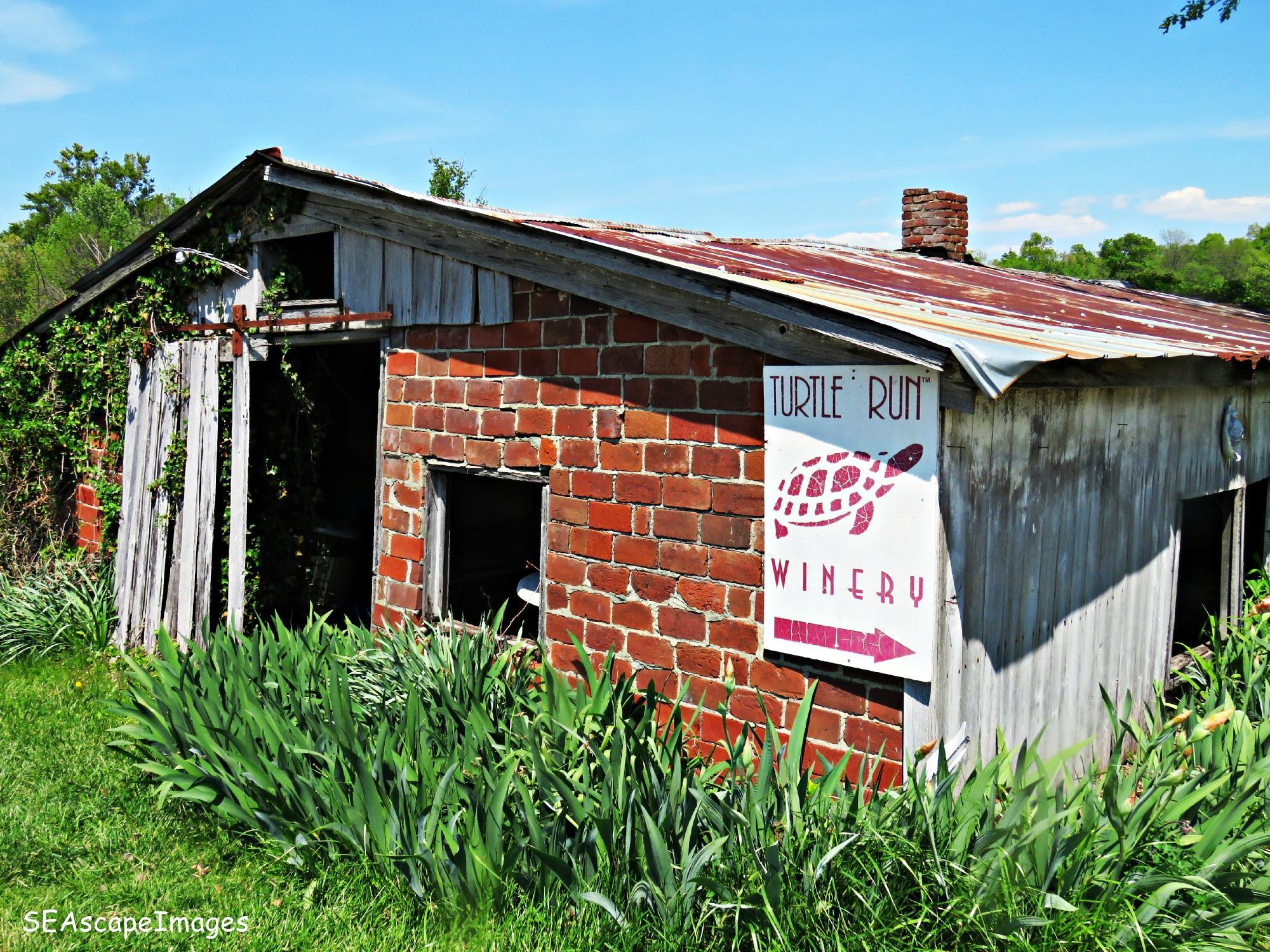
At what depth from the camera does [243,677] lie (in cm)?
500

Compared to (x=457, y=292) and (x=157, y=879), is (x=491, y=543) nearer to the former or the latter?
(x=457, y=292)

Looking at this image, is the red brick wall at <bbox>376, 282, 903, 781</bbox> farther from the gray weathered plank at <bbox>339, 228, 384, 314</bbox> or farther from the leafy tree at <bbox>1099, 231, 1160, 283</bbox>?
the leafy tree at <bbox>1099, 231, 1160, 283</bbox>

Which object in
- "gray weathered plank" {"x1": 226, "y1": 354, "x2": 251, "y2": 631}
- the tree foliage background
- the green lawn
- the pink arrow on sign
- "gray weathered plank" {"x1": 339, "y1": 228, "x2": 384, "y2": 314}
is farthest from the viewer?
the tree foliage background

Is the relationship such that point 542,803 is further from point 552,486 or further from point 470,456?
point 470,456

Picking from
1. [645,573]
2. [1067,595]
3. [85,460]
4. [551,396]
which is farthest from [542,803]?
[85,460]

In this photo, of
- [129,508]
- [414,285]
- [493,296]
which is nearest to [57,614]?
[129,508]

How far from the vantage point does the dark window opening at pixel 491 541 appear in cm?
786

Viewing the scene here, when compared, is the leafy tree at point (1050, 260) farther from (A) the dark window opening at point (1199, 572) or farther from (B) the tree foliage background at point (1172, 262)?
(A) the dark window opening at point (1199, 572)

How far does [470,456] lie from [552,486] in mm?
673

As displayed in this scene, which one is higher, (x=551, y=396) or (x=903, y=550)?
(x=551, y=396)

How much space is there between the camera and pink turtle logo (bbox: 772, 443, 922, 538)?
404 cm

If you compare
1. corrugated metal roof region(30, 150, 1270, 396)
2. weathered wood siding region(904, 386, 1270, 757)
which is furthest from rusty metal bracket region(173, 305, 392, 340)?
weathered wood siding region(904, 386, 1270, 757)

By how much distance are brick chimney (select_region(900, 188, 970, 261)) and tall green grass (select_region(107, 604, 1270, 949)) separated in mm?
8321

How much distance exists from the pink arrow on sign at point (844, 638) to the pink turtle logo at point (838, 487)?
0.40 meters
